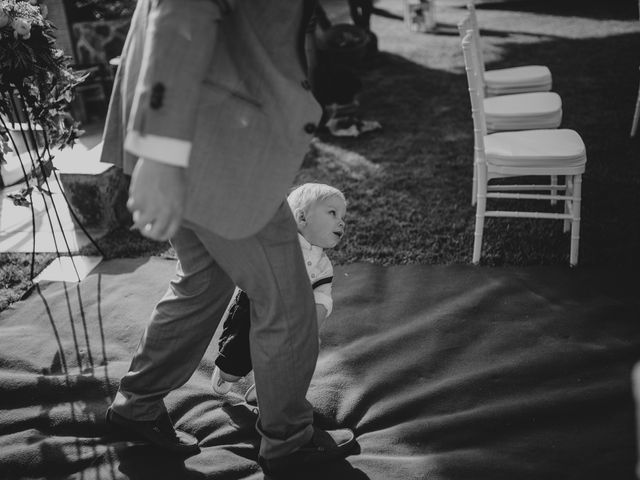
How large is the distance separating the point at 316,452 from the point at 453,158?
3006 mm

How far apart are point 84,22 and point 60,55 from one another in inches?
186

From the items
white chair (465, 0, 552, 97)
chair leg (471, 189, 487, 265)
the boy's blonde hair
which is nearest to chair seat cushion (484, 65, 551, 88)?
white chair (465, 0, 552, 97)

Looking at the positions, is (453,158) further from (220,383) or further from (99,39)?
(99,39)

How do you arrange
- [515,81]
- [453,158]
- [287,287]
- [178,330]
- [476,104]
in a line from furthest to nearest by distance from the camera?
[453,158], [515,81], [476,104], [178,330], [287,287]

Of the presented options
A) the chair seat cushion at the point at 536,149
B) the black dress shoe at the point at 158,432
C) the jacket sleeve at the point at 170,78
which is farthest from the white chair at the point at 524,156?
the jacket sleeve at the point at 170,78

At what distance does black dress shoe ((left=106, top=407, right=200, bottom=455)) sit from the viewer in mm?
1853

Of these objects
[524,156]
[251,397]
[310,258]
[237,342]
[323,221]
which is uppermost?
[524,156]

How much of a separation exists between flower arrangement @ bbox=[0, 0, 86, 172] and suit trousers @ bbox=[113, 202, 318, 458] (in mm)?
1448

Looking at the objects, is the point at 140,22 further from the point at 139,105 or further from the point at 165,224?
the point at 165,224

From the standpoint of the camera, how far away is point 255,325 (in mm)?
1636

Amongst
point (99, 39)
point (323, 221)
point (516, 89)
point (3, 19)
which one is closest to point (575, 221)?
point (516, 89)

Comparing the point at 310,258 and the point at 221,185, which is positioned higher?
the point at 221,185

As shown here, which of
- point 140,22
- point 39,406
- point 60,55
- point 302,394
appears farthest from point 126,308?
point 140,22

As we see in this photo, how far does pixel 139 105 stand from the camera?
120 cm
